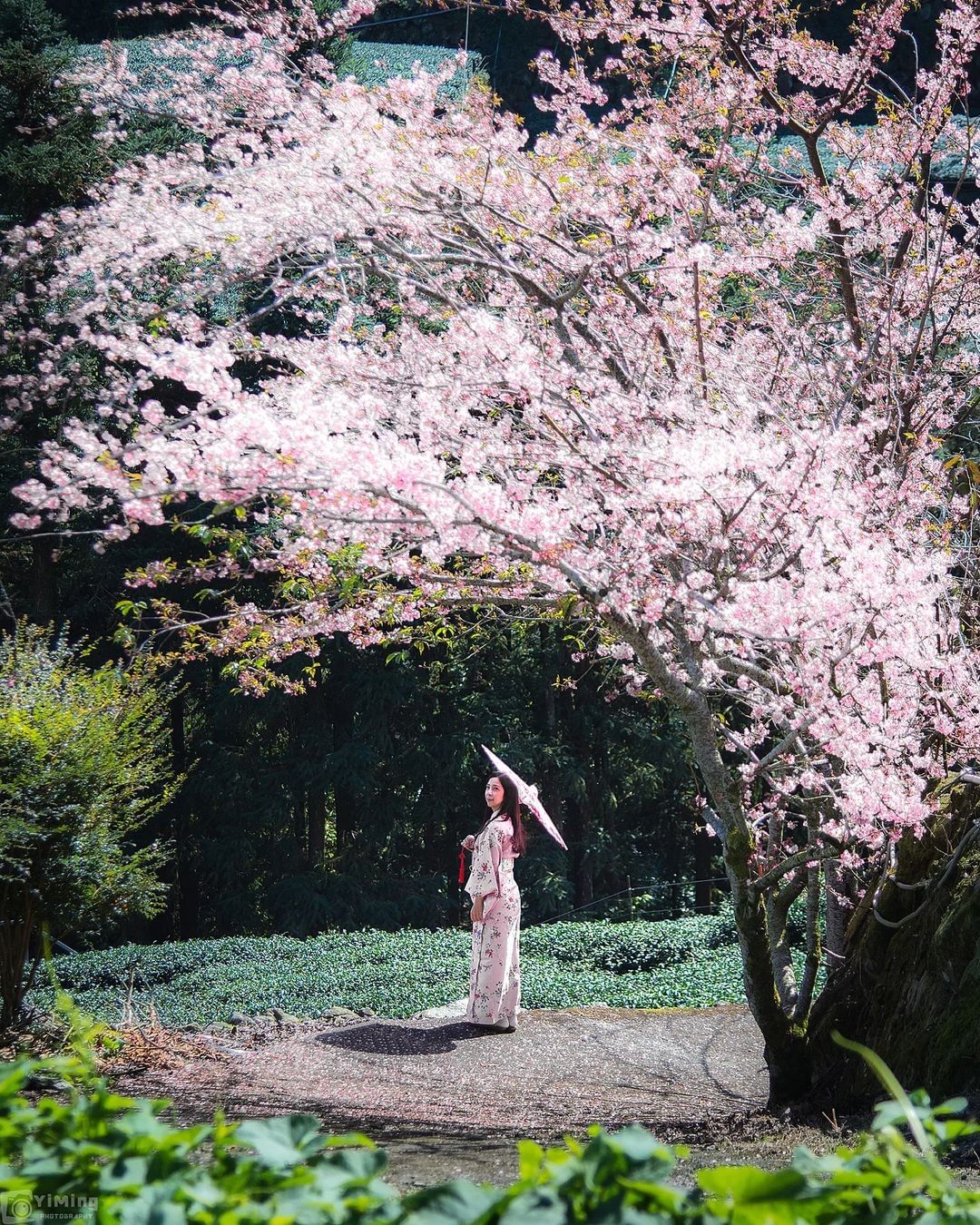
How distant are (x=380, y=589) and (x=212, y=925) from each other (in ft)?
36.6

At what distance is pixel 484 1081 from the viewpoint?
5.80 metres

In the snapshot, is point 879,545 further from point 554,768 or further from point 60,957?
point 554,768

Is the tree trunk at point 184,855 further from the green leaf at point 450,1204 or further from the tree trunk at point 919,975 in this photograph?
the green leaf at point 450,1204

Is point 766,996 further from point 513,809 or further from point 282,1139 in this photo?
point 282,1139

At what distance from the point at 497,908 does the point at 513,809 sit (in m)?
0.64

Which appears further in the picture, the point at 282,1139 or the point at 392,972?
the point at 392,972

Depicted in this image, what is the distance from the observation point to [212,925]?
14.9 metres

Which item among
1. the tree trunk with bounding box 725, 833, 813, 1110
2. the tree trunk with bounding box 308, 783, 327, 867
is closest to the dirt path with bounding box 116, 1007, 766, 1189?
the tree trunk with bounding box 725, 833, 813, 1110

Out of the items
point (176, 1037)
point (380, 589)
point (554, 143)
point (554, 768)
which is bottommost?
point (176, 1037)

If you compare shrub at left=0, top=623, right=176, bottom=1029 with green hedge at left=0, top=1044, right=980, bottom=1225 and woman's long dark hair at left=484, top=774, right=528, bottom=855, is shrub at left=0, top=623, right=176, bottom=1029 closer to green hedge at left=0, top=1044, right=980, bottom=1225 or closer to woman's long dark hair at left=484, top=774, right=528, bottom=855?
woman's long dark hair at left=484, top=774, right=528, bottom=855

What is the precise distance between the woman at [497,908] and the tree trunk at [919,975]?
2.43m

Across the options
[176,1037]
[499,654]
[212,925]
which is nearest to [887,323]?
[176,1037]

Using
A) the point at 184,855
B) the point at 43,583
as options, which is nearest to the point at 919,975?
the point at 43,583

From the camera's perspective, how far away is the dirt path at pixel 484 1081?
14.0ft
